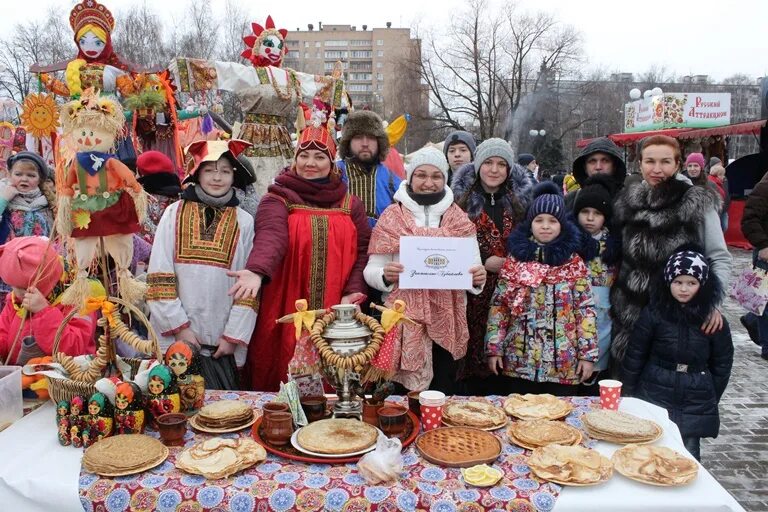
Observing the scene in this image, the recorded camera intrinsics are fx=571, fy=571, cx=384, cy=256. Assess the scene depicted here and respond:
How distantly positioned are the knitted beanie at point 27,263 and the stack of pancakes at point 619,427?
2.70m

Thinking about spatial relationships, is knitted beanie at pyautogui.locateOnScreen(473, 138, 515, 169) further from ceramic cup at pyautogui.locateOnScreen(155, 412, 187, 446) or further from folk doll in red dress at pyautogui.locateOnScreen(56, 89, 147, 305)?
ceramic cup at pyautogui.locateOnScreen(155, 412, 187, 446)

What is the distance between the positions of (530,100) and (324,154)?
112 feet

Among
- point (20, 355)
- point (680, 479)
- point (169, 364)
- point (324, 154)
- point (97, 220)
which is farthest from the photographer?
point (324, 154)

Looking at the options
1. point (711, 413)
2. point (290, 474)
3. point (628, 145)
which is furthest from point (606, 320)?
point (628, 145)

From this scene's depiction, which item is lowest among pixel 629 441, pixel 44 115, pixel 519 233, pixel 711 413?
pixel 711 413

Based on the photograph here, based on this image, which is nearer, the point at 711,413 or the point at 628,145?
the point at 711,413

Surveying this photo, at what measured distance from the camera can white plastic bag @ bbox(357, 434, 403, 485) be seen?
1.96 metres

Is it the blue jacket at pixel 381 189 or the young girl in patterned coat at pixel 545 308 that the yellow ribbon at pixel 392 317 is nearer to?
the young girl in patterned coat at pixel 545 308

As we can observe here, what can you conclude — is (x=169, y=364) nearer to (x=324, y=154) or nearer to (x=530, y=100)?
(x=324, y=154)

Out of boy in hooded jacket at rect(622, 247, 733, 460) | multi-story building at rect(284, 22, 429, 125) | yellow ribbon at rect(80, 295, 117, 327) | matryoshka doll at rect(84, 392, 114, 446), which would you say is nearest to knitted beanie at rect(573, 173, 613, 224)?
boy in hooded jacket at rect(622, 247, 733, 460)

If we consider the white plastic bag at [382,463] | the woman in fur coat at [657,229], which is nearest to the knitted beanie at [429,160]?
the woman in fur coat at [657,229]

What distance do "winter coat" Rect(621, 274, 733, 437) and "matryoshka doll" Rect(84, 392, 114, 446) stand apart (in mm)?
2830

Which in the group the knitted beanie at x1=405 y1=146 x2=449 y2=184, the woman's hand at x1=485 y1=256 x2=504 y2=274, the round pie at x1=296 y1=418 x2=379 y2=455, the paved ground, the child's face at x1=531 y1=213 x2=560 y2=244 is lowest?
the paved ground

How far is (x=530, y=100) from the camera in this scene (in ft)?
115
